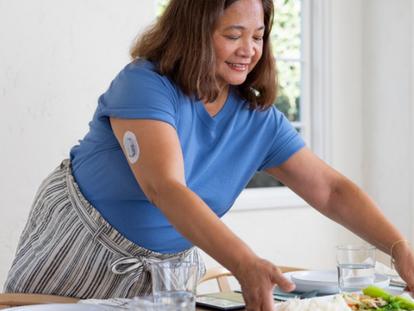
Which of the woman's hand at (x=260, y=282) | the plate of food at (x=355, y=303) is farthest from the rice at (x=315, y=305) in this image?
the woman's hand at (x=260, y=282)

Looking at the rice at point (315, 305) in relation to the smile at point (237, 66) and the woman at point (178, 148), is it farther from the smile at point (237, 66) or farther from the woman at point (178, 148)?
the smile at point (237, 66)

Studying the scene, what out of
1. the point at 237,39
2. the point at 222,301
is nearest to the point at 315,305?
the point at 222,301

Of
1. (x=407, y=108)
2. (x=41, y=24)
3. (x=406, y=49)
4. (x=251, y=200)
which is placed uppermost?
(x=41, y=24)

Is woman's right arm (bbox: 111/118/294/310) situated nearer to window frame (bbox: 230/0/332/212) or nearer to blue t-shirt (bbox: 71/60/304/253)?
blue t-shirt (bbox: 71/60/304/253)

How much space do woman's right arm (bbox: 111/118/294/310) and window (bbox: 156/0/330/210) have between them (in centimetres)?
250

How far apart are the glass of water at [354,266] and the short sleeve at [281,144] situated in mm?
510

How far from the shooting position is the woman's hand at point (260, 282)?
1.33 meters

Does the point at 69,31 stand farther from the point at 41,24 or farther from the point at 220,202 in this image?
the point at 220,202

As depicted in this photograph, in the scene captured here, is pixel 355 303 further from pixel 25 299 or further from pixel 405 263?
pixel 25 299

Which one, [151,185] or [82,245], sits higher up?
[151,185]

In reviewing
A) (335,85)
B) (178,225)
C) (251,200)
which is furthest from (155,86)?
(335,85)

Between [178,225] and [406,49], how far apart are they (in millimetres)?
2932

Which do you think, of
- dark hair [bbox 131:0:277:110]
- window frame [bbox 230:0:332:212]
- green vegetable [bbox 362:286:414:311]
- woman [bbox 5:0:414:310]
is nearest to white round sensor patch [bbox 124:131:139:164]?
woman [bbox 5:0:414:310]

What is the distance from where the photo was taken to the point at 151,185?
168cm
